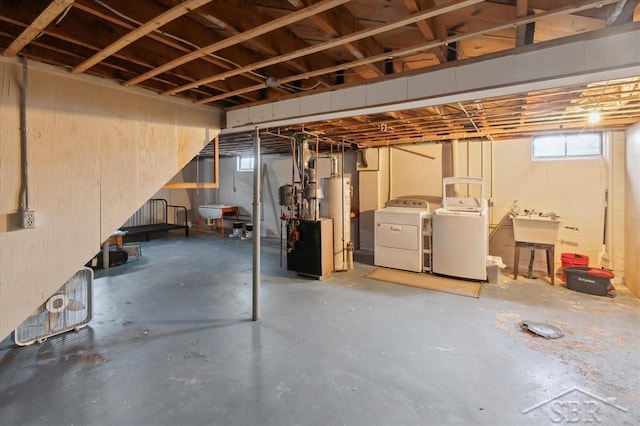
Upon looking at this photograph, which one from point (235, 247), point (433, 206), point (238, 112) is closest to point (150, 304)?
point (238, 112)

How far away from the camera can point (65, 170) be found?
81.1 inches

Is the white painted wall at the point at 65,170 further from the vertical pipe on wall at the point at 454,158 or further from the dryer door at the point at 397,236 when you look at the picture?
the vertical pipe on wall at the point at 454,158

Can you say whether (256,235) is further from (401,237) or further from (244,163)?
(244,163)

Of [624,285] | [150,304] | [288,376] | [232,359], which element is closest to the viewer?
[288,376]

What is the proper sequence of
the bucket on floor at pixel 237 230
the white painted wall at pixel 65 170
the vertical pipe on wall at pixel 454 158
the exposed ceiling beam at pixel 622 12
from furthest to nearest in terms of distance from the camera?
1. the bucket on floor at pixel 237 230
2. the vertical pipe on wall at pixel 454 158
3. the white painted wall at pixel 65 170
4. the exposed ceiling beam at pixel 622 12

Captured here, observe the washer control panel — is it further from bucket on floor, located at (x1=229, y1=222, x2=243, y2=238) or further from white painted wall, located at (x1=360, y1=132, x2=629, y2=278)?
bucket on floor, located at (x1=229, y1=222, x2=243, y2=238)

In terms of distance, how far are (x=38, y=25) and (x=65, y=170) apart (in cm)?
93

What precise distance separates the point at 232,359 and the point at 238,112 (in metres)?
2.36

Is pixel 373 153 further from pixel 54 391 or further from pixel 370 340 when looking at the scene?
pixel 54 391

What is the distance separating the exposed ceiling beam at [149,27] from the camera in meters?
1.33

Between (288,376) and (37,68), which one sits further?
(288,376)

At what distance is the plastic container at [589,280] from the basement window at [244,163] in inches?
305

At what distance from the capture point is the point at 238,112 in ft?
10.3

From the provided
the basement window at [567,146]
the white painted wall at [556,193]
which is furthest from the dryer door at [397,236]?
the basement window at [567,146]
